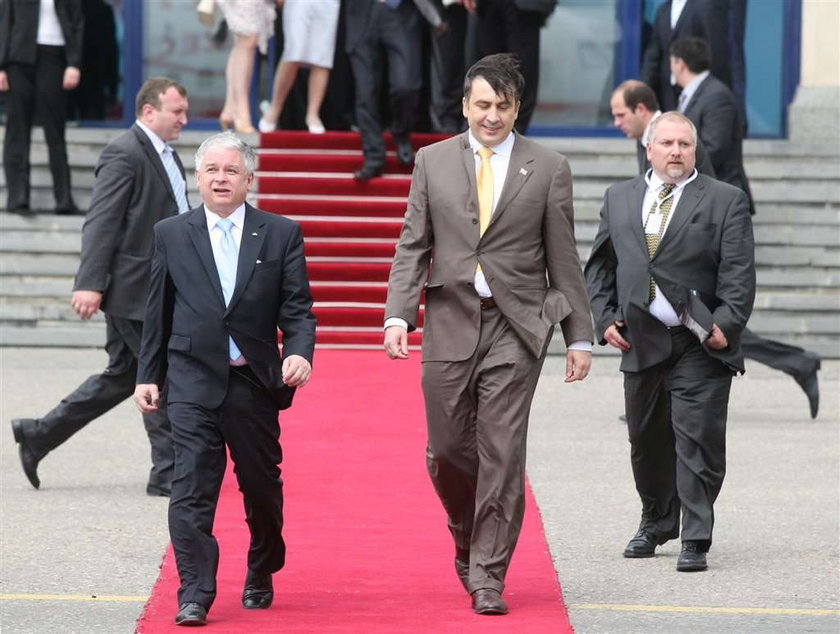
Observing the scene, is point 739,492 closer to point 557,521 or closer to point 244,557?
point 557,521

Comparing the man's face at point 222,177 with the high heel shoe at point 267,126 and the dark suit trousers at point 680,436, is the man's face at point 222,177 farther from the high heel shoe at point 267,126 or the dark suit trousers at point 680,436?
the high heel shoe at point 267,126

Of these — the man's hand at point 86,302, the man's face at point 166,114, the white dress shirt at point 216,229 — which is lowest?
the man's hand at point 86,302

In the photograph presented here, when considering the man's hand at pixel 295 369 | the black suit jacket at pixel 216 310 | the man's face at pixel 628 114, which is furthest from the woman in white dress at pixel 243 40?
the man's hand at pixel 295 369

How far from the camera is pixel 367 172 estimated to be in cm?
1410

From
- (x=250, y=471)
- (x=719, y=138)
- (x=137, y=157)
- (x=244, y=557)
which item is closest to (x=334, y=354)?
(x=719, y=138)

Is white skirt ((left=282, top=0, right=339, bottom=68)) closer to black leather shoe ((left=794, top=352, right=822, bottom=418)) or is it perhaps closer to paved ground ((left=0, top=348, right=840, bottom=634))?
paved ground ((left=0, top=348, right=840, bottom=634))

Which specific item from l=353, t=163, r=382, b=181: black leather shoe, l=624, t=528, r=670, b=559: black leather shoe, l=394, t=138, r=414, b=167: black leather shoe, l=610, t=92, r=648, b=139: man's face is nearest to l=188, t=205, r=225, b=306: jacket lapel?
l=624, t=528, r=670, b=559: black leather shoe

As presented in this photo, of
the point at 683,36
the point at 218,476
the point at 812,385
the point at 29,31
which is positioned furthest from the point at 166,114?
the point at 683,36

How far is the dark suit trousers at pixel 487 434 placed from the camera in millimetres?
6105

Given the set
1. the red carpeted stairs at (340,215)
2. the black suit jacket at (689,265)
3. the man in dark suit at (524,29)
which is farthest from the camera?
the man in dark suit at (524,29)

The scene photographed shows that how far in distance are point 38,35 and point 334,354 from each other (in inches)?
140

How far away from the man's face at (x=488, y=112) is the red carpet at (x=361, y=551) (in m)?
1.61

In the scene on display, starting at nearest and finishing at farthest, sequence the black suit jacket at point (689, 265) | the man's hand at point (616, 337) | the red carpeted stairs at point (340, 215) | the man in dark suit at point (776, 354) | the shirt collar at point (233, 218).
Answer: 1. the shirt collar at point (233, 218)
2. the black suit jacket at point (689, 265)
3. the man's hand at point (616, 337)
4. the man in dark suit at point (776, 354)
5. the red carpeted stairs at point (340, 215)

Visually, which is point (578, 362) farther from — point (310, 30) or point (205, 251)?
point (310, 30)
